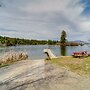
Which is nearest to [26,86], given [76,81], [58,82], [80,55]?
[58,82]

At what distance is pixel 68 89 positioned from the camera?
34.1 feet

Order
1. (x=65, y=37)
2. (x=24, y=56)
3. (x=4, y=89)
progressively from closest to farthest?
1. (x=4, y=89)
2. (x=24, y=56)
3. (x=65, y=37)

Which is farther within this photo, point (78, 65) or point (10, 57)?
point (10, 57)

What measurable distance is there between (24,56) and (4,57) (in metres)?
6.71

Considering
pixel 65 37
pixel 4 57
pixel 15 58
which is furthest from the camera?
pixel 65 37

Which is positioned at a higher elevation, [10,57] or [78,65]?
[78,65]

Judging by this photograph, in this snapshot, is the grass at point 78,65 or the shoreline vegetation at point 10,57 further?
the shoreline vegetation at point 10,57

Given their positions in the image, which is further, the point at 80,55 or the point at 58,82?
the point at 80,55

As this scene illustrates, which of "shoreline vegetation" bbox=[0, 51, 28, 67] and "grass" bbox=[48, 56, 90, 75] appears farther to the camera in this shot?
"shoreline vegetation" bbox=[0, 51, 28, 67]

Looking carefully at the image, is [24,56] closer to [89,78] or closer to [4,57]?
[4,57]

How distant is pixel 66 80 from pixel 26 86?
9.23 feet

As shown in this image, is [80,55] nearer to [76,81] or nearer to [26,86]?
[76,81]

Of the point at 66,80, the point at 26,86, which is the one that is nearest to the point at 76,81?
the point at 66,80

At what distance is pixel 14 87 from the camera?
11391 millimetres
